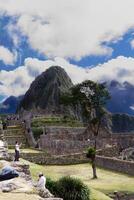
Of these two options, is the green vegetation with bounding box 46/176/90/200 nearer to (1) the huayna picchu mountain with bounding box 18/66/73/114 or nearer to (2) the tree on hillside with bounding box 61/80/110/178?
(2) the tree on hillside with bounding box 61/80/110/178

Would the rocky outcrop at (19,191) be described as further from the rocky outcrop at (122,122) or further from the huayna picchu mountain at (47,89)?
the huayna picchu mountain at (47,89)

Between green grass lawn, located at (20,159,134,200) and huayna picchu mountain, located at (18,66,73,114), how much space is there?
97740 millimetres

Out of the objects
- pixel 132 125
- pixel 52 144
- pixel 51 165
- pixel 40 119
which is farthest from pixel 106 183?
pixel 132 125

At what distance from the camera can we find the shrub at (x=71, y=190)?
29.9m

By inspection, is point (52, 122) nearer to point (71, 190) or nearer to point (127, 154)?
point (127, 154)

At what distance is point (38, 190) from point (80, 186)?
12.2 meters

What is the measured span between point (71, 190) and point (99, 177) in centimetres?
1837

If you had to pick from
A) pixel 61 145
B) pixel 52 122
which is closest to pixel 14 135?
pixel 61 145

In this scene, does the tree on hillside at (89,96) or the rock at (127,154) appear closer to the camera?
→ the rock at (127,154)

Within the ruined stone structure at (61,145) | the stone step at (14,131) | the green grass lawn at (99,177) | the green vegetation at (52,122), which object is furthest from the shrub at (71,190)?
the green vegetation at (52,122)

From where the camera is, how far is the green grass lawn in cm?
4203

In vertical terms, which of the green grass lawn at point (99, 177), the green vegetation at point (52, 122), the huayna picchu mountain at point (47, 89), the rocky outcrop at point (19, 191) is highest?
the huayna picchu mountain at point (47, 89)

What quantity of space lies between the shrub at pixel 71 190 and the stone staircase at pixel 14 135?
34.9 meters

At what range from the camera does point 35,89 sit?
171500 millimetres
